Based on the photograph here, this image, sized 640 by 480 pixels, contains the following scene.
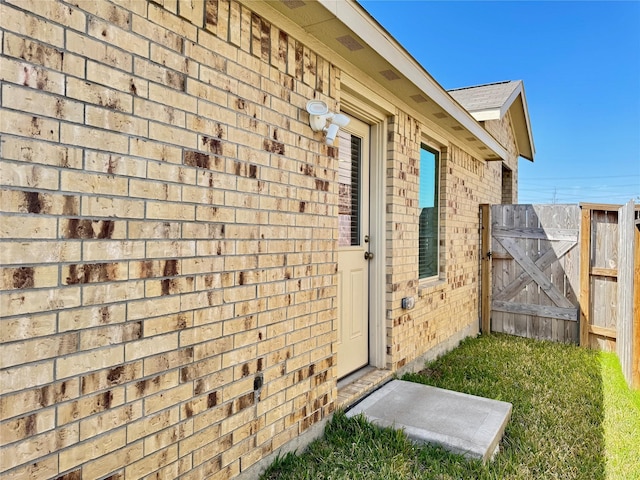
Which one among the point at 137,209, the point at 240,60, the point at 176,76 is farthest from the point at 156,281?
the point at 240,60

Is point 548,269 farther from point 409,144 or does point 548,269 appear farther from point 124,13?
point 124,13

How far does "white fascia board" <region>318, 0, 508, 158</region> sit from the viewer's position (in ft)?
8.10

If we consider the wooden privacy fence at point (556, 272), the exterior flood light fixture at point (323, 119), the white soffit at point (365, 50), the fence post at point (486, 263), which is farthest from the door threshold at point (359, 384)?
the fence post at point (486, 263)

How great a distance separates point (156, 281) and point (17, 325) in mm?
533

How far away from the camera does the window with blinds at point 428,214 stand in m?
4.90

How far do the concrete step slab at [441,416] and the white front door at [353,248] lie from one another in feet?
1.44

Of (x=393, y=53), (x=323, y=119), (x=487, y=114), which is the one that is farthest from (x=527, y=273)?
(x=323, y=119)

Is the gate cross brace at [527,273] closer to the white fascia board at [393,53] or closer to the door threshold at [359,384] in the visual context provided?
the white fascia board at [393,53]

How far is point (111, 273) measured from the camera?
1.62 meters

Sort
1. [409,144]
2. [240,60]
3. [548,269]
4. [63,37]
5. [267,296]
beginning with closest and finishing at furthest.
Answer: [63,37], [240,60], [267,296], [409,144], [548,269]

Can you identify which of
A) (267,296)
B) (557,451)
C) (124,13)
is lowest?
(557,451)

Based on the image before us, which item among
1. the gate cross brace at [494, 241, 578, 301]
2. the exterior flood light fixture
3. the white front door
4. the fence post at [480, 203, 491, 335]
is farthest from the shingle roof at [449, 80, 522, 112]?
the exterior flood light fixture

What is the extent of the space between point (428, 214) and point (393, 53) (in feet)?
7.88

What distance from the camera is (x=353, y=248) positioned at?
145 inches
